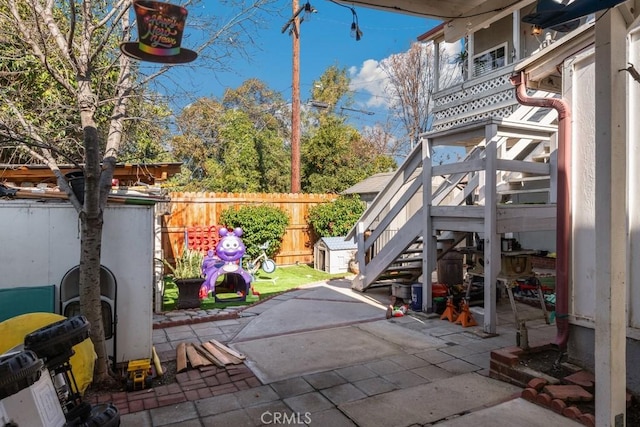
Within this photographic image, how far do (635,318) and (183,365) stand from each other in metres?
3.89

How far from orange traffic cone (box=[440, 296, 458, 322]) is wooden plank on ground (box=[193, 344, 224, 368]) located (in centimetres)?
323

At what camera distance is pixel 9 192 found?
3.81m

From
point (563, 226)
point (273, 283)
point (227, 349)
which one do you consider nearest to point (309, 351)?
point (227, 349)

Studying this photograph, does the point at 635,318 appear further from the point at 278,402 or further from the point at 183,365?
the point at 183,365

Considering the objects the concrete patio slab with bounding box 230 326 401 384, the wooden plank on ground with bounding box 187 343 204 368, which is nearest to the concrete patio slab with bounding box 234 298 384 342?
the concrete patio slab with bounding box 230 326 401 384

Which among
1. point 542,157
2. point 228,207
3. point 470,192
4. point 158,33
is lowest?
point 228,207

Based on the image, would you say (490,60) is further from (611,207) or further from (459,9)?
(611,207)

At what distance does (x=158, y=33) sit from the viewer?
10.1 feet

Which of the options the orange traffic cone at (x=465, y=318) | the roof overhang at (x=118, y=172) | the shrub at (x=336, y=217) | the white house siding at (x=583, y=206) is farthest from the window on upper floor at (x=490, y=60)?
the roof overhang at (x=118, y=172)

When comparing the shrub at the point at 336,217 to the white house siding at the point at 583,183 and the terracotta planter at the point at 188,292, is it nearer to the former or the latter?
the terracotta planter at the point at 188,292

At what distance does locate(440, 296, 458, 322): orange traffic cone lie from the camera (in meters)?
5.61

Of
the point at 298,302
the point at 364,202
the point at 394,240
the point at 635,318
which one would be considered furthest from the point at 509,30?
the point at 635,318

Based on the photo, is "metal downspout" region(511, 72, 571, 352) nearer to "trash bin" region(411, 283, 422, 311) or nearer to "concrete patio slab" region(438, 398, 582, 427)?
"concrete patio slab" region(438, 398, 582, 427)

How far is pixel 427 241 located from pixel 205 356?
347 centimetres
